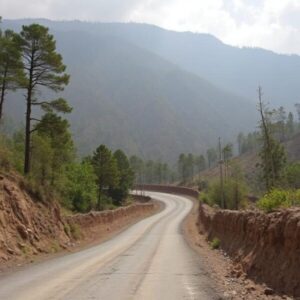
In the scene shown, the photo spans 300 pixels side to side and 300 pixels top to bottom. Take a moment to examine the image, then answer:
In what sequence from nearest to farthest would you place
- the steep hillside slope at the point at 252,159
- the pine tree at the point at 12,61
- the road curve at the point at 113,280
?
the road curve at the point at 113,280
the pine tree at the point at 12,61
the steep hillside slope at the point at 252,159

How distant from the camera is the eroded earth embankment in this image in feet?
89.1

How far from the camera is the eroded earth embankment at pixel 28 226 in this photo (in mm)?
27166

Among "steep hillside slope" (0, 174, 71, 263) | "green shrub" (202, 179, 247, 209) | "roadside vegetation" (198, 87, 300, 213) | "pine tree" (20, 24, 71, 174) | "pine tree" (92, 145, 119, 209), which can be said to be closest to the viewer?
"steep hillside slope" (0, 174, 71, 263)

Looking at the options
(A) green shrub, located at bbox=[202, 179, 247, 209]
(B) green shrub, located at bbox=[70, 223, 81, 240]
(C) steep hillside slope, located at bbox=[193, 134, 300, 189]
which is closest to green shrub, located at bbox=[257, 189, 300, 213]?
(B) green shrub, located at bbox=[70, 223, 81, 240]

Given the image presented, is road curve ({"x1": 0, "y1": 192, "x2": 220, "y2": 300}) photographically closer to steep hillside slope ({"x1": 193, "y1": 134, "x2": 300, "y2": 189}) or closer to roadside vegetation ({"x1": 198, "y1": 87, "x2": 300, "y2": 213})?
roadside vegetation ({"x1": 198, "y1": 87, "x2": 300, "y2": 213})

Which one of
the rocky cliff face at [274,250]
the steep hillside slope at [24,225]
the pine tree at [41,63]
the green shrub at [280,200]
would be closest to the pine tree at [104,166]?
the pine tree at [41,63]

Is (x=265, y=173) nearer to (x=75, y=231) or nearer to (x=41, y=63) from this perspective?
(x=75, y=231)

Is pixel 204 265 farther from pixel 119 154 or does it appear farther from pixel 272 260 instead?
pixel 119 154

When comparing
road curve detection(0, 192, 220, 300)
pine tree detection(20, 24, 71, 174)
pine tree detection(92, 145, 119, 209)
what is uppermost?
pine tree detection(20, 24, 71, 174)

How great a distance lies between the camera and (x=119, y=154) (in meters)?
114

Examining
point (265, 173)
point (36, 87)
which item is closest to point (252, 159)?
point (265, 173)

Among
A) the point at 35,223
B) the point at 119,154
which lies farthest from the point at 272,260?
the point at 119,154

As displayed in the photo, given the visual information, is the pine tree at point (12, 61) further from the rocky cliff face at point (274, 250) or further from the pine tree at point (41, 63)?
the rocky cliff face at point (274, 250)

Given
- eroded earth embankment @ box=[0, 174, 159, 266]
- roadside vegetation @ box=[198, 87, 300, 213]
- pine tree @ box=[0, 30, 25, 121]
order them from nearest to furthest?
eroded earth embankment @ box=[0, 174, 159, 266] < pine tree @ box=[0, 30, 25, 121] < roadside vegetation @ box=[198, 87, 300, 213]
